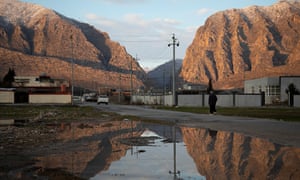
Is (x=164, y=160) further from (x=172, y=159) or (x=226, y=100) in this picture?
(x=226, y=100)

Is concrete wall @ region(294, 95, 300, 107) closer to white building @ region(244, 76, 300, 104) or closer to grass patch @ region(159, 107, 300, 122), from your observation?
white building @ region(244, 76, 300, 104)

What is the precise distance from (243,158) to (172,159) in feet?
5.83

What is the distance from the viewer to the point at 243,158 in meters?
10.0

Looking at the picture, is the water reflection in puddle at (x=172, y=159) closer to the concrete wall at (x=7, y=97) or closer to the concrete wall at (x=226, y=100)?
the concrete wall at (x=226, y=100)

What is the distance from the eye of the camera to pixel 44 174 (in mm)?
8094

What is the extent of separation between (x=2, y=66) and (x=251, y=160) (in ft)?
583

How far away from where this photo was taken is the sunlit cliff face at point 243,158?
8.14m

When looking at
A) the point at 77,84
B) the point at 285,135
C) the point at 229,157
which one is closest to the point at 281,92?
the point at 285,135

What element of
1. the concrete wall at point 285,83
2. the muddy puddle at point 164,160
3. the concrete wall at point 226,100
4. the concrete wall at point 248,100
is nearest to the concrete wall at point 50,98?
the concrete wall at point 226,100

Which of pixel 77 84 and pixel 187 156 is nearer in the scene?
pixel 187 156

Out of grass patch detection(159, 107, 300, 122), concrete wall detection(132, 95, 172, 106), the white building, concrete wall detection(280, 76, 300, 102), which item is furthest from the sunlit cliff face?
concrete wall detection(280, 76, 300, 102)

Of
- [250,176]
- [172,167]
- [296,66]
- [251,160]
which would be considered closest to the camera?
[250,176]

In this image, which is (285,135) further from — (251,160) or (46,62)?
(46,62)

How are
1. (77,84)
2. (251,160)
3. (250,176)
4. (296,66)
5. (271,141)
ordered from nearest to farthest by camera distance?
1. (250,176)
2. (251,160)
3. (271,141)
4. (296,66)
5. (77,84)
